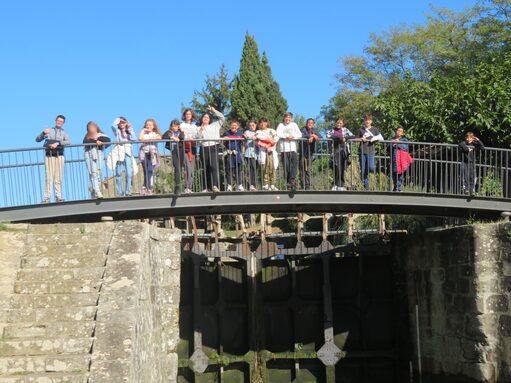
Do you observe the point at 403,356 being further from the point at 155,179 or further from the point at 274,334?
the point at 155,179

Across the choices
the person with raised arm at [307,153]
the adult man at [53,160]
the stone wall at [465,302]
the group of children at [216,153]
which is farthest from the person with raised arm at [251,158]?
the stone wall at [465,302]

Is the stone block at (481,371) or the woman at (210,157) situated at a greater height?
the woman at (210,157)

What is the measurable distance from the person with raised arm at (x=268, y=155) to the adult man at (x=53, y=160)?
10.2 ft

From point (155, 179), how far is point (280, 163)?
2089mm

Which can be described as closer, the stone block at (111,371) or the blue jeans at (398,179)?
the stone block at (111,371)

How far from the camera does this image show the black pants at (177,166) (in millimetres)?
12070

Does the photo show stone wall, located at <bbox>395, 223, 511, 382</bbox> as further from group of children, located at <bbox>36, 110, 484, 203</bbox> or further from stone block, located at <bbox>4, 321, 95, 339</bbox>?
stone block, located at <bbox>4, 321, 95, 339</bbox>

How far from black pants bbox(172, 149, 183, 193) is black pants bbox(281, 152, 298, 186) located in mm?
1715

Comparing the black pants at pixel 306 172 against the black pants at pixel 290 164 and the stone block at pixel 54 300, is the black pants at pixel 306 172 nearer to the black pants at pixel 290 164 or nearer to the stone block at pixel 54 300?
the black pants at pixel 290 164

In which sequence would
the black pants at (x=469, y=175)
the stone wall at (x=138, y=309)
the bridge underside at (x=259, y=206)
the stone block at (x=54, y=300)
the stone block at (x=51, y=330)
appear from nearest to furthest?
the stone wall at (x=138, y=309) → the stone block at (x=51, y=330) → the stone block at (x=54, y=300) → the bridge underside at (x=259, y=206) → the black pants at (x=469, y=175)

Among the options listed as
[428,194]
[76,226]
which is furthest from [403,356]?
[76,226]

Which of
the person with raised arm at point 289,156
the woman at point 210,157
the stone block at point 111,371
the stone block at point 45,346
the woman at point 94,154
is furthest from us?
the person with raised arm at point 289,156

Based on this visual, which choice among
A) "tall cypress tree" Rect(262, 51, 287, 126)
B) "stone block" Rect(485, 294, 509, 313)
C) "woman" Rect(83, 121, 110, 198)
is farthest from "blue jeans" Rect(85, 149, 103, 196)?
"tall cypress tree" Rect(262, 51, 287, 126)

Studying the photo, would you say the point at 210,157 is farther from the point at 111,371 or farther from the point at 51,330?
the point at 111,371
